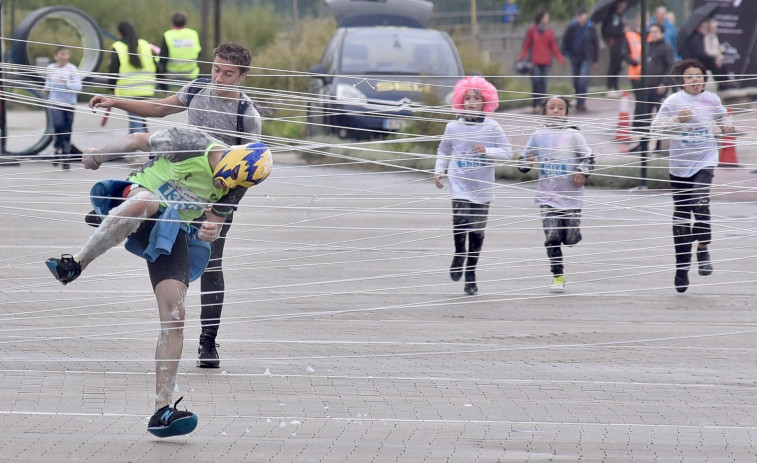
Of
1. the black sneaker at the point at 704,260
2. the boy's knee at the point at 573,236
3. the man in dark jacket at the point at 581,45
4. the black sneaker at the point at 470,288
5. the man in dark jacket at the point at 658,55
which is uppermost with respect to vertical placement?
the man in dark jacket at the point at 581,45

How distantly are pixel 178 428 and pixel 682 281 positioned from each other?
212 inches

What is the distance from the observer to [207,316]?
23.2 feet

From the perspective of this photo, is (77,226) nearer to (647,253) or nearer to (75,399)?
(647,253)

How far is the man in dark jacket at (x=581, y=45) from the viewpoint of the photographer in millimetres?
22594

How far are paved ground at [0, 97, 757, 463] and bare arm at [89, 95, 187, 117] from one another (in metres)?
0.53

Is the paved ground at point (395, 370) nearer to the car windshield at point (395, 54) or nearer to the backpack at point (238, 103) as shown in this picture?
the backpack at point (238, 103)

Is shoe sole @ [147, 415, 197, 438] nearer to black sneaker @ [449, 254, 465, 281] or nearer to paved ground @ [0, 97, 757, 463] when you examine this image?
paved ground @ [0, 97, 757, 463]

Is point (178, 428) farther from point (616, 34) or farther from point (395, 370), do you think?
point (616, 34)

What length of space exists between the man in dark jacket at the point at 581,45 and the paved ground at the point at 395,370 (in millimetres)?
13076

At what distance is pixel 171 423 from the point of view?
17.5ft

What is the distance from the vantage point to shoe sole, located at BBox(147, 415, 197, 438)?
17.5 feet

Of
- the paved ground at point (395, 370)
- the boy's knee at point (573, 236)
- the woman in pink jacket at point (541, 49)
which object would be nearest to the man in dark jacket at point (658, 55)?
the woman in pink jacket at point (541, 49)

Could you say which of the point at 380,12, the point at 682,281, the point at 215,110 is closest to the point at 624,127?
the point at 215,110

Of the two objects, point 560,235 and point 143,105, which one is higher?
point 143,105
